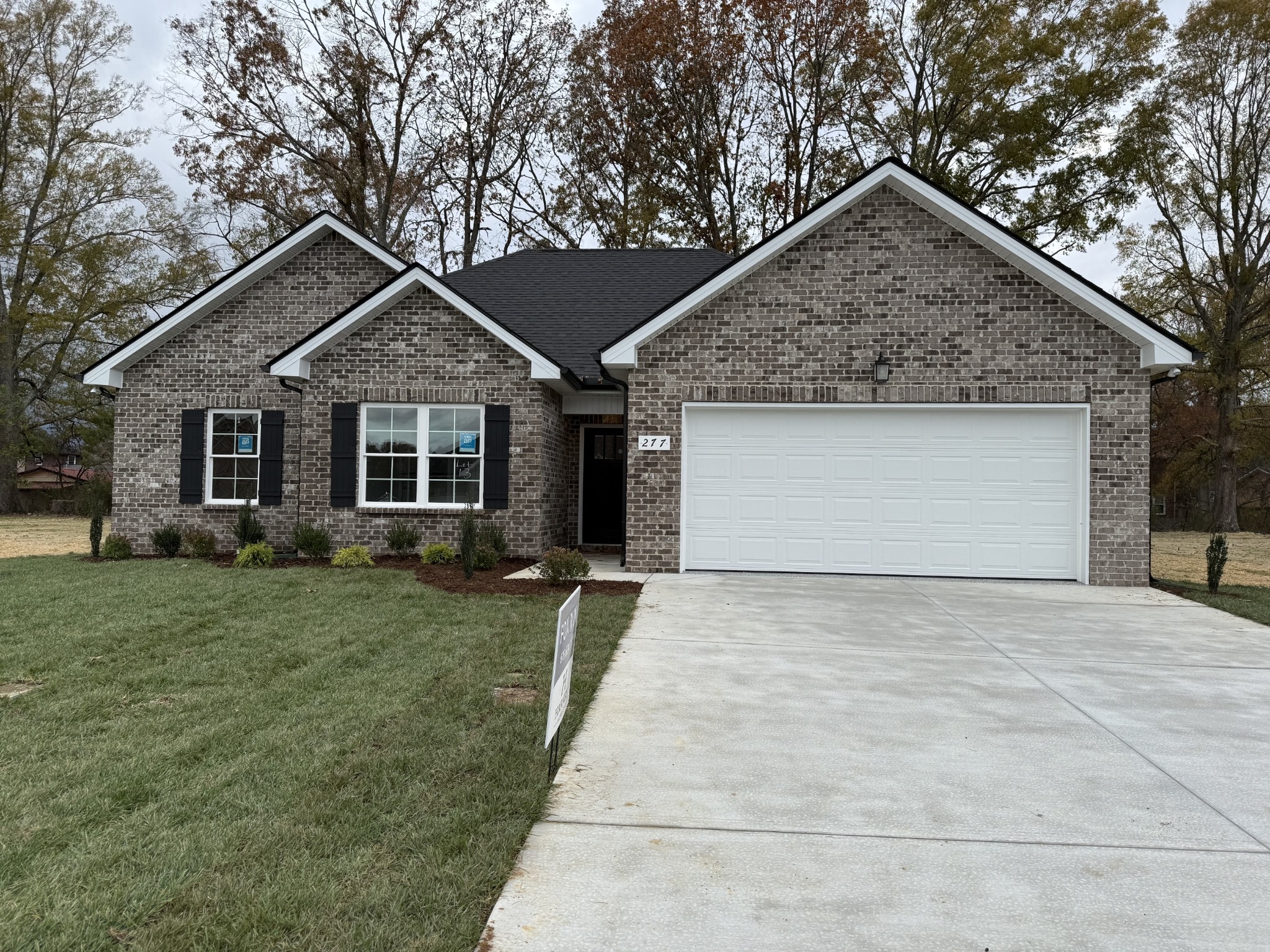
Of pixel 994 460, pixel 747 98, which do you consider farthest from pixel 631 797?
pixel 747 98

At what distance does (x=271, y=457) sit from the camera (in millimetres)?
13656

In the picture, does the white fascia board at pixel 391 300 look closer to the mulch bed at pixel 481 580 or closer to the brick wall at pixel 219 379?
the brick wall at pixel 219 379

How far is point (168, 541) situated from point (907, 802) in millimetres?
12797

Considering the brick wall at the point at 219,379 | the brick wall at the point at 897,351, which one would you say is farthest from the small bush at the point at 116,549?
the brick wall at the point at 897,351

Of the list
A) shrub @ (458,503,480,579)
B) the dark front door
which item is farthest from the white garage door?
the dark front door

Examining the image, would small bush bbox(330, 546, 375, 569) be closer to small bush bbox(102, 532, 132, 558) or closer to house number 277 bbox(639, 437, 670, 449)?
small bush bbox(102, 532, 132, 558)

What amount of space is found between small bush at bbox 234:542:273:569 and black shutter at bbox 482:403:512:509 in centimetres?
321

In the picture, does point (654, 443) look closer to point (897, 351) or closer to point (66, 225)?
point (897, 351)

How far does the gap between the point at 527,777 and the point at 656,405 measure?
8.11 metres

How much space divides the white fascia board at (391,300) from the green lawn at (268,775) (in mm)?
5305

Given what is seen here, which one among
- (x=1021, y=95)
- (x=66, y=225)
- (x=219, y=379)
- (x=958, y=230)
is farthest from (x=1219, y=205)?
(x=66, y=225)

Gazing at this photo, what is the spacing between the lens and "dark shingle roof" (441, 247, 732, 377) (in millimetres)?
14695

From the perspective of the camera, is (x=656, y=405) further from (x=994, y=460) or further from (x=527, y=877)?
(x=527, y=877)

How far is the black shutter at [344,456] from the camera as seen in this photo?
12.5m
